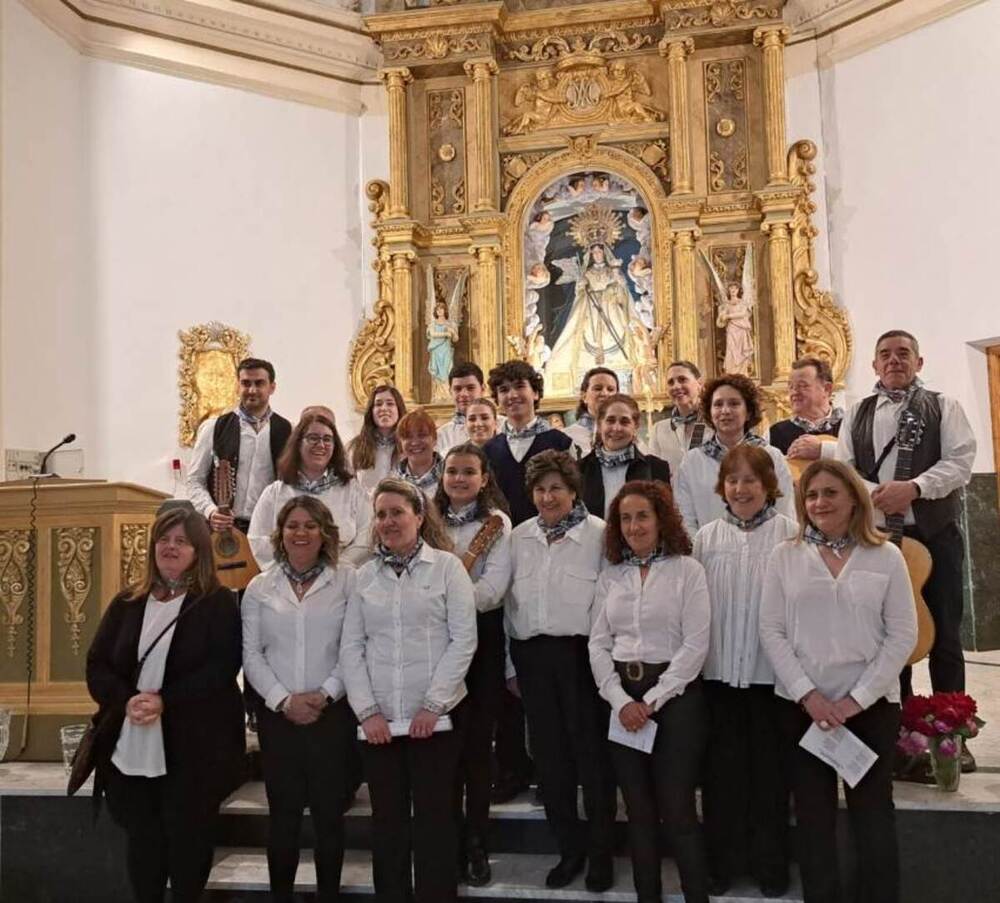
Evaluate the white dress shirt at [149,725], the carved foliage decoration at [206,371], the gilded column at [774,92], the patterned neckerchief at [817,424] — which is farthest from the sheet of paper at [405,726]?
the gilded column at [774,92]

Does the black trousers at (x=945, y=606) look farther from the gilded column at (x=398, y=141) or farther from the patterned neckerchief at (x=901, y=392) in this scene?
the gilded column at (x=398, y=141)

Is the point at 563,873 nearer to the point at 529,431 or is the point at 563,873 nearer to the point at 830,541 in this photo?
the point at 830,541

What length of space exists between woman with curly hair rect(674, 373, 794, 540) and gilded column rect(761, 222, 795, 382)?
4.96 m

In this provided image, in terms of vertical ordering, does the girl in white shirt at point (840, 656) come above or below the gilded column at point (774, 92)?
below

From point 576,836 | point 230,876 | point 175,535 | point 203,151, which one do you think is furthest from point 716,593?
point 203,151

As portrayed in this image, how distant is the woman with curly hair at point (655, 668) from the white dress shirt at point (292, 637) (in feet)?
2.89

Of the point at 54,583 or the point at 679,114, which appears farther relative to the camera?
the point at 679,114

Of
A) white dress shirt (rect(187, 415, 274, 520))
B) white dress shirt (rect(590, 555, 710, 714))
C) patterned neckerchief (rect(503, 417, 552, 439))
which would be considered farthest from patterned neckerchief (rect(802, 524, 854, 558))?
white dress shirt (rect(187, 415, 274, 520))

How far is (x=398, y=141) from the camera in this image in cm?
942

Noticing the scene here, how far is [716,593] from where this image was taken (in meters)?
3.38

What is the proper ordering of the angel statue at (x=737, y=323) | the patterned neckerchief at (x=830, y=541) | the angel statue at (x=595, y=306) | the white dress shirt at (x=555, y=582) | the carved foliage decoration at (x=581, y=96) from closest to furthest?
the patterned neckerchief at (x=830, y=541), the white dress shirt at (x=555, y=582), the angel statue at (x=737, y=323), the angel statue at (x=595, y=306), the carved foliage decoration at (x=581, y=96)

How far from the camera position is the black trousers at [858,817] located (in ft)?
9.86

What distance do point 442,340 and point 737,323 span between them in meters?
2.63

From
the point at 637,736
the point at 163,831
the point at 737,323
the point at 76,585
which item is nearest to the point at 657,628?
the point at 637,736
